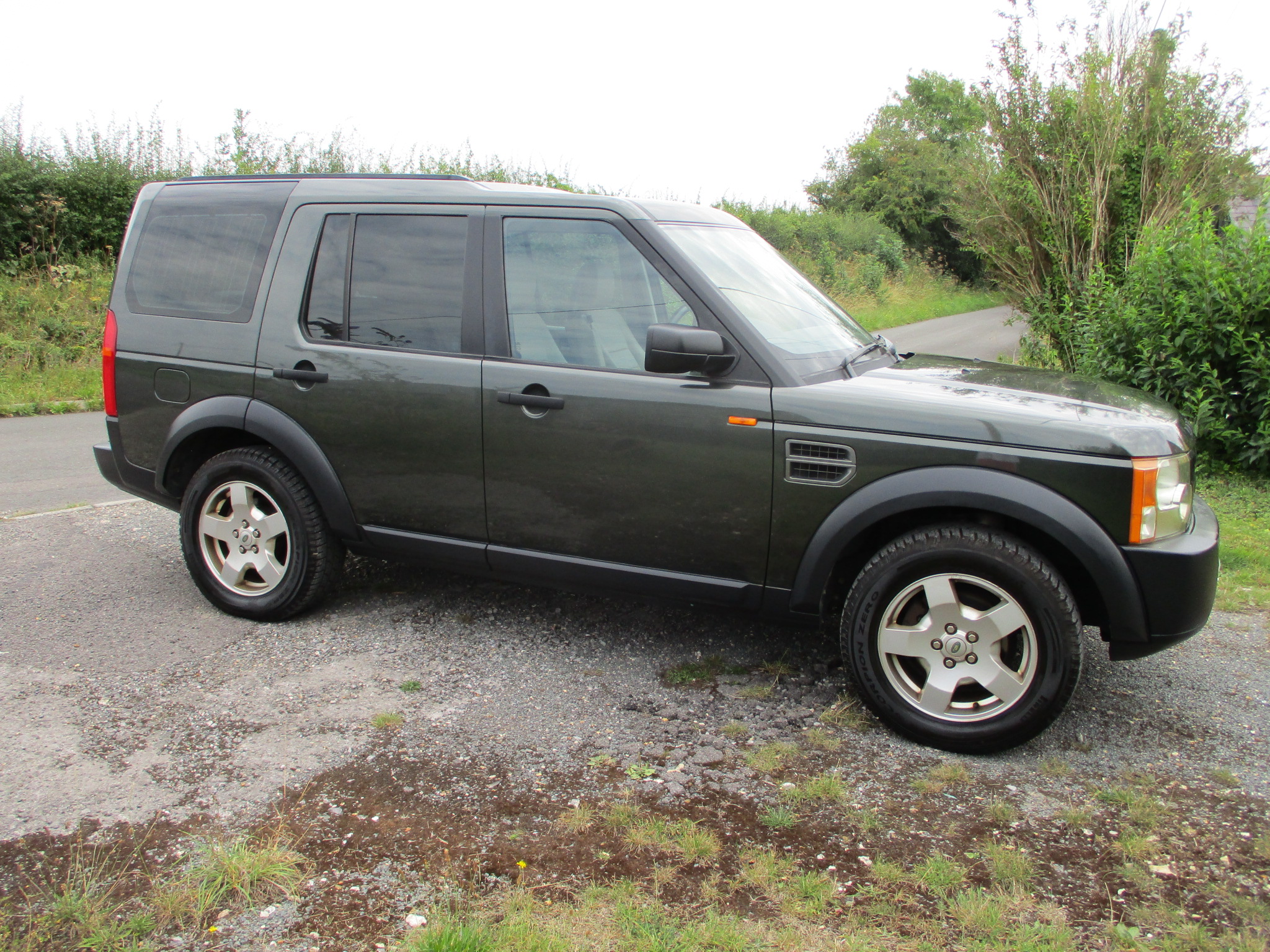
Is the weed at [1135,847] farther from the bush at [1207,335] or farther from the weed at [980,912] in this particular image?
the bush at [1207,335]

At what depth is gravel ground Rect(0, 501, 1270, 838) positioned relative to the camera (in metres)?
3.20

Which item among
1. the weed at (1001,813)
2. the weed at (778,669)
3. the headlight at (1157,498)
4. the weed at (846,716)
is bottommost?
the weed at (1001,813)

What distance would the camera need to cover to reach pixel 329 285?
4258mm

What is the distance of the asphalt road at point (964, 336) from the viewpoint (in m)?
Result: 17.2

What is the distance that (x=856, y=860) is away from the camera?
2754 millimetres

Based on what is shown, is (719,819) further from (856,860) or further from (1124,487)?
(1124,487)

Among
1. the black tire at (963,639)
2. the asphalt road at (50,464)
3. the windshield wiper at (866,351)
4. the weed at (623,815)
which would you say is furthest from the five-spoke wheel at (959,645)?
the asphalt road at (50,464)

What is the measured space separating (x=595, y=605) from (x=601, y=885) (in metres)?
2.24

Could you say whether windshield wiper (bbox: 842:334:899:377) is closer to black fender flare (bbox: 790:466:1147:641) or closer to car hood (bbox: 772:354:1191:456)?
car hood (bbox: 772:354:1191:456)

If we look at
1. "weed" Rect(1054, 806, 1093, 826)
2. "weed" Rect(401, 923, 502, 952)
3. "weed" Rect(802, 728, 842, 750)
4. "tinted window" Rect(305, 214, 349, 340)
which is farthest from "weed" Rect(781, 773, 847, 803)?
"tinted window" Rect(305, 214, 349, 340)

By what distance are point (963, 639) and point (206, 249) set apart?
→ 377cm

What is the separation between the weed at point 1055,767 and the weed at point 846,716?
62cm

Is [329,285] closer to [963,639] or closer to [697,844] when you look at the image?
[697,844]

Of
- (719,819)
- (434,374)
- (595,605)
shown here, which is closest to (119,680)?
(434,374)
